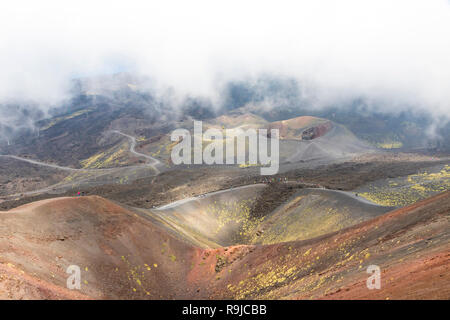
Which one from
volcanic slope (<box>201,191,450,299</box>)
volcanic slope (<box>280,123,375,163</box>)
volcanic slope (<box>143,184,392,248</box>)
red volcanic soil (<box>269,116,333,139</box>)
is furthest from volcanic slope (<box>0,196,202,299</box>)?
red volcanic soil (<box>269,116,333,139</box>)

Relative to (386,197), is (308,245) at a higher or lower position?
higher

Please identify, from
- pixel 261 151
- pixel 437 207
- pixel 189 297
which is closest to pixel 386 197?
pixel 437 207

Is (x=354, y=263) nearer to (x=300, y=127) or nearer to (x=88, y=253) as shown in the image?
(x=88, y=253)

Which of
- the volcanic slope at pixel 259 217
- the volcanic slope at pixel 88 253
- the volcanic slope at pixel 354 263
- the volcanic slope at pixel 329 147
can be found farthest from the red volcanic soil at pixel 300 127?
the volcanic slope at pixel 88 253

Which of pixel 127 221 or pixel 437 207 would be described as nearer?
pixel 437 207

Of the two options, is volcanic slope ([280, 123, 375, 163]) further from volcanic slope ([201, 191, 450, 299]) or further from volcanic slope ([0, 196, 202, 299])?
volcanic slope ([0, 196, 202, 299])

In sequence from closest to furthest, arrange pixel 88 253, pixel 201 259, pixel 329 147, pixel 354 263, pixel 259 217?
pixel 354 263
pixel 88 253
pixel 201 259
pixel 259 217
pixel 329 147

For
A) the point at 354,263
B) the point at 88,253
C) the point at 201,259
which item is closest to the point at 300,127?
the point at 201,259
